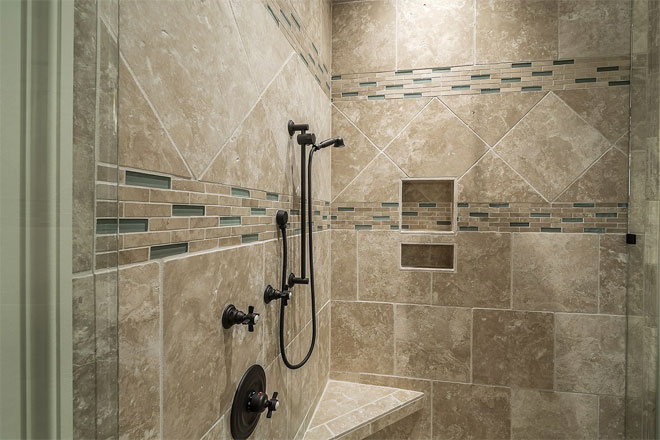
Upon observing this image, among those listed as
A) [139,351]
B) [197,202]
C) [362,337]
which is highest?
[197,202]

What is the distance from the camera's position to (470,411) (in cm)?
192

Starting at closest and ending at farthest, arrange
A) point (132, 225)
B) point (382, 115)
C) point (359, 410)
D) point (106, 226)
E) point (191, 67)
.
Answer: point (106, 226) < point (132, 225) < point (191, 67) < point (359, 410) < point (382, 115)

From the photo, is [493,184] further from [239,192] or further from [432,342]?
[239,192]

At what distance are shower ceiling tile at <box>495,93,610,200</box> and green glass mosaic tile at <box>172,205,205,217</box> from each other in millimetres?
1772

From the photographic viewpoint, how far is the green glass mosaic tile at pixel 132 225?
22.1 inches

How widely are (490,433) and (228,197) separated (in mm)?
2041

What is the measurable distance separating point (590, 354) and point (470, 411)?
74 cm

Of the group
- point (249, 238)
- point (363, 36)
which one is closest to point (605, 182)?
point (363, 36)

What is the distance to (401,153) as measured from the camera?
2.01 metres

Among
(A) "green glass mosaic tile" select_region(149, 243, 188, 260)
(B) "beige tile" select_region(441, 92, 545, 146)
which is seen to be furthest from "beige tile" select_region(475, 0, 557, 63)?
(A) "green glass mosaic tile" select_region(149, 243, 188, 260)

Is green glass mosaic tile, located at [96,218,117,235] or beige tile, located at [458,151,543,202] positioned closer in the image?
green glass mosaic tile, located at [96,218,117,235]

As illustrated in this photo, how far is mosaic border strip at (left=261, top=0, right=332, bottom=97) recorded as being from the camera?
1202 mm

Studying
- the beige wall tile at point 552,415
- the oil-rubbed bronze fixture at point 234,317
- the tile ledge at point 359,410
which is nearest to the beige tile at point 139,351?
the oil-rubbed bronze fixture at point 234,317

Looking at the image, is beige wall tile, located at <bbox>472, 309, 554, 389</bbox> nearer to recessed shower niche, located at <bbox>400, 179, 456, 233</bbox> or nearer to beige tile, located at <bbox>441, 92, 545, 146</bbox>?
recessed shower niche, located at <bbox>400, 179, 456, 233</bbox>
